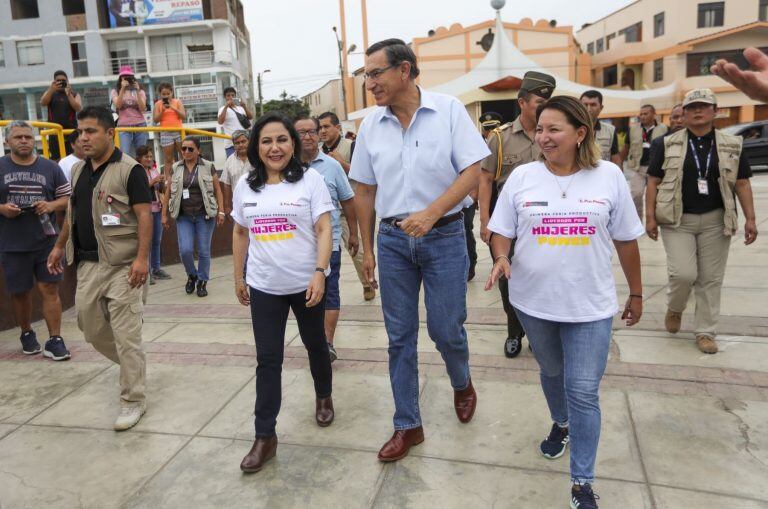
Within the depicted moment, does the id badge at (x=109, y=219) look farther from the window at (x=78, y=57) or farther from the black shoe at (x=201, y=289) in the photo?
the window at (x=78, y=57)

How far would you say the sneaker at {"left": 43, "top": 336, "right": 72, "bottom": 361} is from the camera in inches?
191

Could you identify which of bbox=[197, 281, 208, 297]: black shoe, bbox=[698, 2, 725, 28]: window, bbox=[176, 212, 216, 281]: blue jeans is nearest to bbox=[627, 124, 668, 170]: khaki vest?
bbox=[176, 212, 216, 281]: blue jeans

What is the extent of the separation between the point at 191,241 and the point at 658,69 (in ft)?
124

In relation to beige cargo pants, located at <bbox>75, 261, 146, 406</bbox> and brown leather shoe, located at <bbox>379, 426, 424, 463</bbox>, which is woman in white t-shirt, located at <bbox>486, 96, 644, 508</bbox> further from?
beige cargo pants, located at <bbox>75, 261, 146, 406</bbox>

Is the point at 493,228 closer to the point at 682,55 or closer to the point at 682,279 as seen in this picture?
the point at 682,279

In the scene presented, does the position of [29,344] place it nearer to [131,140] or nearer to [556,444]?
[556,444]

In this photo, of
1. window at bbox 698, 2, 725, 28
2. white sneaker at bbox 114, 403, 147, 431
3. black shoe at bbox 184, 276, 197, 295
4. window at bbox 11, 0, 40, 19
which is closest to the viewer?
white sneaker at bbox 114, 403, 147, 431

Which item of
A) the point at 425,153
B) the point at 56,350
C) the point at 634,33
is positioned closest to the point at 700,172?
the point at 425,153

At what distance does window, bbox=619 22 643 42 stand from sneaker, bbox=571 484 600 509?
1782 inches

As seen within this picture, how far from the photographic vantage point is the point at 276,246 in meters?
3.17

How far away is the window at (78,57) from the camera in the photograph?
1512 inches

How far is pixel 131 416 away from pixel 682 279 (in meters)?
3.93

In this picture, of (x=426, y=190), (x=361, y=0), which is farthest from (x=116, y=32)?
(x=426, y=190)

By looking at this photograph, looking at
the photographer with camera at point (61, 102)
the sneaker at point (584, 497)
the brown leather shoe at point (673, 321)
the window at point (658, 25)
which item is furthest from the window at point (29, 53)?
the sneaker at point (584, 497)
